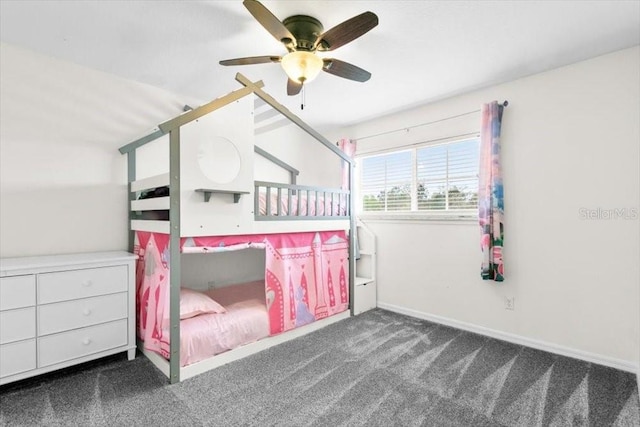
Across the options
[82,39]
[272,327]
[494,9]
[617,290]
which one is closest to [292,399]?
[272,327]

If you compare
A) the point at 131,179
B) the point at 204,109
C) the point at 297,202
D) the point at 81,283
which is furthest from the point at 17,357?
the point at 297,202

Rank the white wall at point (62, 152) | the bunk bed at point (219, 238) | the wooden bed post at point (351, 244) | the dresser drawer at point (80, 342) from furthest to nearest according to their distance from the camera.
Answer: the wooden bed post at point (351, 244)
the white wall at point (62, 152)
the bunk bed at point (219, 238)
the dresser drawer at point (80, 342)

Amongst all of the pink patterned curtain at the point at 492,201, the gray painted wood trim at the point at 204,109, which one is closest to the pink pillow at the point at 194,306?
the gray painted wood trim at the point at 204,109

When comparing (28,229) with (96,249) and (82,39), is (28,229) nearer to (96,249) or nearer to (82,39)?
(96,249)

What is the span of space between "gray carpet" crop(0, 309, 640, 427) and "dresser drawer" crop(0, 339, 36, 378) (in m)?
0.16

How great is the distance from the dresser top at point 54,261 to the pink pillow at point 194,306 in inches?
19.6

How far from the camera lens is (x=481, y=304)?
2852 mm

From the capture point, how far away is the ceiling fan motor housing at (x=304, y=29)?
183 centimetres

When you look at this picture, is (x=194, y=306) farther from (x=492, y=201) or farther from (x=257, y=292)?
(x=492, y=201)

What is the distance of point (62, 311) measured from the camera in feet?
6.48

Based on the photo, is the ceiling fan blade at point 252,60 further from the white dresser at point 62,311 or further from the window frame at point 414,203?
the window frame at point 414,203

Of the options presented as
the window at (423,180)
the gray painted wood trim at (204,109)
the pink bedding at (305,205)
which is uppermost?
the gray painted wood trim at (204,109)

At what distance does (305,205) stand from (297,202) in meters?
0.14

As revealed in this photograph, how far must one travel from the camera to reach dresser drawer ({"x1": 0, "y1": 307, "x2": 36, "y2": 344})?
179cm
